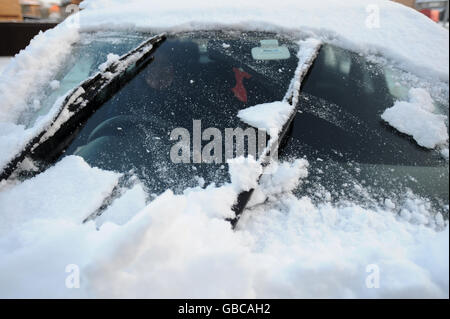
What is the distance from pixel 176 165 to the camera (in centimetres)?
136

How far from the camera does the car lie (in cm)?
123

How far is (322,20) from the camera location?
70.8 inches

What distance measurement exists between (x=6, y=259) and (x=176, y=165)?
1.99ft

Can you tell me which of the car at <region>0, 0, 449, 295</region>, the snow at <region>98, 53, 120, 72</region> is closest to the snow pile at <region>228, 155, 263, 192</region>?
the car at <region>0, 0, 449, 295</region>

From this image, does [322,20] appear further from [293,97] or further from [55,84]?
[55,84]

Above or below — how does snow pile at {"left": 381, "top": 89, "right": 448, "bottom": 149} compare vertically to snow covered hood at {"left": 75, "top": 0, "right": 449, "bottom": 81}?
below

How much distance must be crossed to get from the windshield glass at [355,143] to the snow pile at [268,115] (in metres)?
0.06

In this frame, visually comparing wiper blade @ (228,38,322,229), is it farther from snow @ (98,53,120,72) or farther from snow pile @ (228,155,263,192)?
snow @ (98,53,120,72)

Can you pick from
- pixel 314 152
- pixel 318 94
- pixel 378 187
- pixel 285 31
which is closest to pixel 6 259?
pixel 314 152

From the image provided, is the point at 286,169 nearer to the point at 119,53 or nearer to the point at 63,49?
the point at 119,53

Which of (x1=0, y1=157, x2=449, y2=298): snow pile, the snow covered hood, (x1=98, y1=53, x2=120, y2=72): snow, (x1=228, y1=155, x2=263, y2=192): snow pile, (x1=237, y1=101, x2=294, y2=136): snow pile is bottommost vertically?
(x1=0, y1=157, x2=449, y2=298): snow pile

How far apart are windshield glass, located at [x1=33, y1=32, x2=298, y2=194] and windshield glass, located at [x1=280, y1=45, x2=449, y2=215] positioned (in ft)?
0.56

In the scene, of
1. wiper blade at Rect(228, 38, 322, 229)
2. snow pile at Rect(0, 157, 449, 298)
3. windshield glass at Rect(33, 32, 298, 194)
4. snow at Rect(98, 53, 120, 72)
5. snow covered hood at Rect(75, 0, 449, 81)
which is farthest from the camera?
snow at Rect(98, 53, 120, 72)

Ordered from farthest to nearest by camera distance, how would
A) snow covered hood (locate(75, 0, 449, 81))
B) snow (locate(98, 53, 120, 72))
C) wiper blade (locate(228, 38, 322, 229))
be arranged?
snow (locate(98, 53, 120, 72))
snow covered hood (locate(75, 0, 449, 81))
wiper blade (locate(228, 38, 322, 229))
